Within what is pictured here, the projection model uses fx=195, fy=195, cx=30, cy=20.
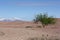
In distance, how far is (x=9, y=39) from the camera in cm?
3019

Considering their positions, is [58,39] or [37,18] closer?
[58,39]

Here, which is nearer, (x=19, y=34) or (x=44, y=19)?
(x=19, y=34)

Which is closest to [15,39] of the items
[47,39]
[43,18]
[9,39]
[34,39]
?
[9,39]

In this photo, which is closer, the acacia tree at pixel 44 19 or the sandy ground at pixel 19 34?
→ the sandy ground at pixel 19 34

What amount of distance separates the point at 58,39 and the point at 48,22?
4372 cm

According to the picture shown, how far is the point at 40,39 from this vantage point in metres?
28.9

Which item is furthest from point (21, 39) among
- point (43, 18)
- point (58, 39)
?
point (43, 18)

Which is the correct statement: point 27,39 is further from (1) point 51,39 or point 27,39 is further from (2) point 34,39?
(1) point 51,39

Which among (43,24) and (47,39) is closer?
(47,39)

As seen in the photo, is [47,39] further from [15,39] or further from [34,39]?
[15,39]

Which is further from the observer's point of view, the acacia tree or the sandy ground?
the acacia tree

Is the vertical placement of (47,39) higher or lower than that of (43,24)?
higher

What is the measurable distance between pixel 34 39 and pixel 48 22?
144 feet

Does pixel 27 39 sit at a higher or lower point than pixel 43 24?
higher
